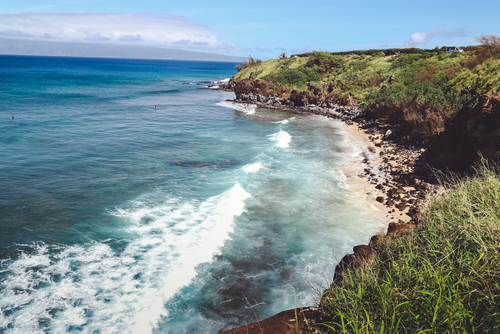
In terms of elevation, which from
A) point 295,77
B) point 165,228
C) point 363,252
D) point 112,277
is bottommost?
point 112,277

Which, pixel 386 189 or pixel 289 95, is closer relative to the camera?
pixel 386 189

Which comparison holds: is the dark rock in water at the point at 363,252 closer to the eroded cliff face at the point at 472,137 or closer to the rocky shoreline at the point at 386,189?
the rocky shoreline at the point at 386,189

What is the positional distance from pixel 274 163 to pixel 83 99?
4934 centimetres

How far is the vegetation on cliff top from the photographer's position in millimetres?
27359

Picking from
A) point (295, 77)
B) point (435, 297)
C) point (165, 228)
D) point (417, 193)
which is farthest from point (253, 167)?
point (295, 77)

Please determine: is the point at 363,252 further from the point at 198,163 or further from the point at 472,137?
the point at 198,163

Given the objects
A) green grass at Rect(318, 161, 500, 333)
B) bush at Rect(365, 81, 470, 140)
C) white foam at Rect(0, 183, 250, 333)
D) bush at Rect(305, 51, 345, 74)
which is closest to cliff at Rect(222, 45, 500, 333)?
green grass at Rect(318, 161, 500, 333)

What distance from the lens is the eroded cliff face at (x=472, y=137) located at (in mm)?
15305

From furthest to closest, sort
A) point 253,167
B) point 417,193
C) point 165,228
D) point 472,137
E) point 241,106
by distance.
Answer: point 241,106
point 253,167
point 417,193
point 472,137
point 165,228

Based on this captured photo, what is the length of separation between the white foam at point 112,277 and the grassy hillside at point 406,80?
819 inches

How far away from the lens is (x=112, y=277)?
36.1 ft

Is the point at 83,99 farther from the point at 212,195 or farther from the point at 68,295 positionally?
the point at 68,295

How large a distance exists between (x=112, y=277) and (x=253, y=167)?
14.3 metres

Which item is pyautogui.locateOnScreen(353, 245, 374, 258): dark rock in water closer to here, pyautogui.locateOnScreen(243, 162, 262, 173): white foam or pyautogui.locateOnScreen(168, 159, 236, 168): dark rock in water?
pyautogui.locateOnScreen(243, 162, 262, 173): white foam
